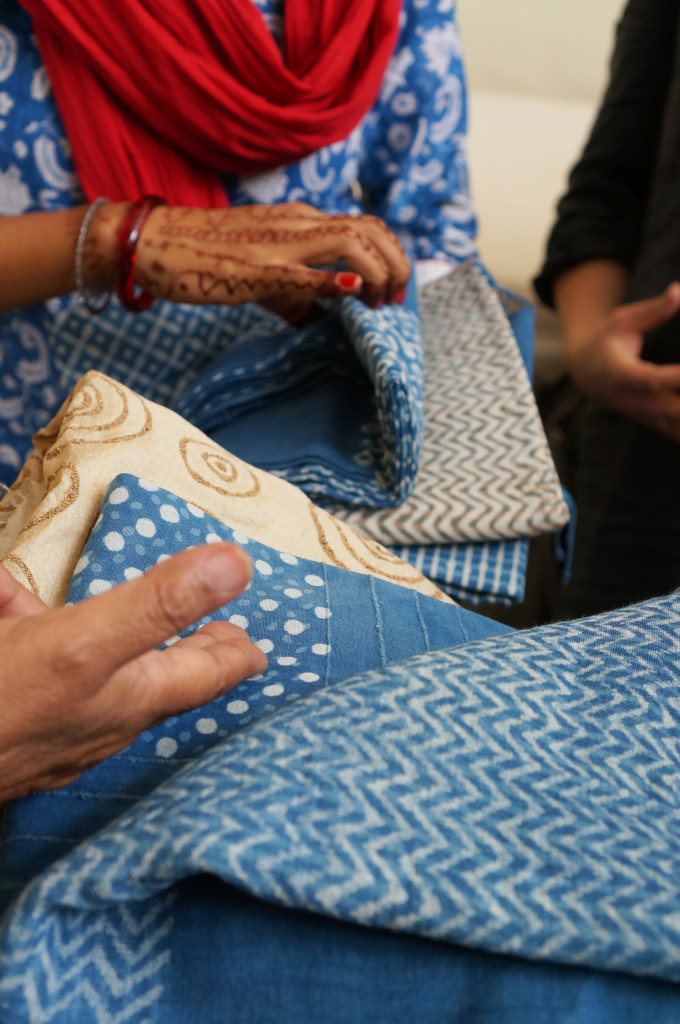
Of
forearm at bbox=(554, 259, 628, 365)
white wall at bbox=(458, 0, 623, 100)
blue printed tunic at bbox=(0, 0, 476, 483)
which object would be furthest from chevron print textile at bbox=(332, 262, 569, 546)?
white wall at bbox=(458, 0, 623, 100)

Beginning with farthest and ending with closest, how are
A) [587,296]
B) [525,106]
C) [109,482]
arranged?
[525,106] < [587,296] < [109,482]

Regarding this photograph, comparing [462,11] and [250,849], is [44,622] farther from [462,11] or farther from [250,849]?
[462,11]

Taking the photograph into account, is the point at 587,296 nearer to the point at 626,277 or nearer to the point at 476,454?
the point at 626,277

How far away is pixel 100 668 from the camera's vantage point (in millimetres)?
185

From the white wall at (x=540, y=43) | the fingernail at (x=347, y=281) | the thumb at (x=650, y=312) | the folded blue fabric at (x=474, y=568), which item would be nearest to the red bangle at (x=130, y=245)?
the fingernail at (x=347, y=281)

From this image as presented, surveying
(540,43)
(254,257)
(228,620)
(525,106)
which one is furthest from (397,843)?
(540,43)

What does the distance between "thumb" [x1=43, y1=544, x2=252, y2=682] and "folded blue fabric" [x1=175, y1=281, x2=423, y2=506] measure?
216 mm

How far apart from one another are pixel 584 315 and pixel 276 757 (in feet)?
2.27

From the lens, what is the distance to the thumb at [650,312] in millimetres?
578

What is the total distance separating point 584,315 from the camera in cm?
78

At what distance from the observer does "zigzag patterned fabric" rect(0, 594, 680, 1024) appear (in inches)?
6.7

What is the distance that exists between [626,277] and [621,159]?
12 centimetres

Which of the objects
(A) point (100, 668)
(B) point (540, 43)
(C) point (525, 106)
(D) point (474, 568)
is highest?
(B) point (540, 43)

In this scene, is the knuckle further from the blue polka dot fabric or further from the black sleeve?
the black sleeve
